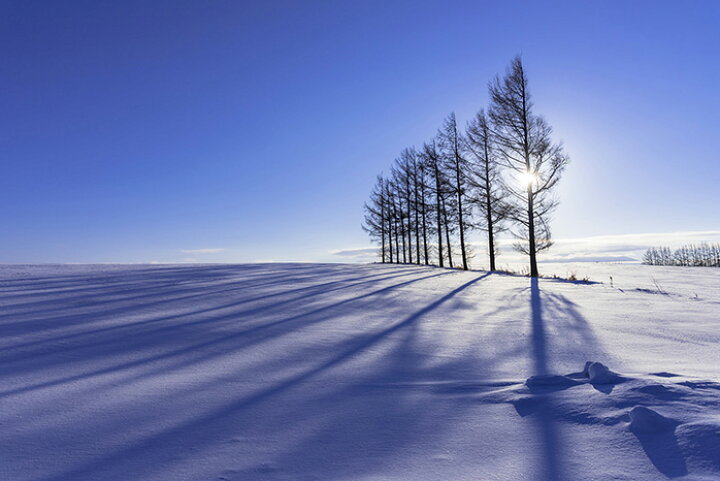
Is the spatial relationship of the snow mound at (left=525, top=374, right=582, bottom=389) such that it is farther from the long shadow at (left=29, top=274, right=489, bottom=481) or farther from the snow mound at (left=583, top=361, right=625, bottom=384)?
the long shadow at (left=29, top=274, right=489, bottom=481)

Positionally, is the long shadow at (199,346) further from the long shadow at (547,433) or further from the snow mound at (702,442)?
the snow mound at (702,442)

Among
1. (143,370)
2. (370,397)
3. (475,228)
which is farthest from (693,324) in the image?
(475,228)

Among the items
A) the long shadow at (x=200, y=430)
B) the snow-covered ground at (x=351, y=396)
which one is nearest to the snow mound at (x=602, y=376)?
the snow-covered ground at (x=351, y=396)

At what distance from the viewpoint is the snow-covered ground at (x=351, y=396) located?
1454mm

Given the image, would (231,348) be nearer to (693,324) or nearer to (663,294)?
(693,324)

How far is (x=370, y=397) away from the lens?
2145mm

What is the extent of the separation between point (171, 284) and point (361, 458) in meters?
6.35

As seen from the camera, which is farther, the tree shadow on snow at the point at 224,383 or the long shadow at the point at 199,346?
the long shadow at the point at 199,346

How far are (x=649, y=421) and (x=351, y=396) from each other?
4.74ft

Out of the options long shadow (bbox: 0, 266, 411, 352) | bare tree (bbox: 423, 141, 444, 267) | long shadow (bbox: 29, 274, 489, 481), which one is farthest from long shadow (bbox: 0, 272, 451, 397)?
bare tree (bbox: 423, 141, 444, 267)

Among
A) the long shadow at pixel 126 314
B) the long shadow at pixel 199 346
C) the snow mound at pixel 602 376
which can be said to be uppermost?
the long shadow at pixel 126 314

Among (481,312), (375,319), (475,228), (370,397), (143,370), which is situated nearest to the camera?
(370,397)

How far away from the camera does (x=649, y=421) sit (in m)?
1.56

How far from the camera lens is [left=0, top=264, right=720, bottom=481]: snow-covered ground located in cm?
145
